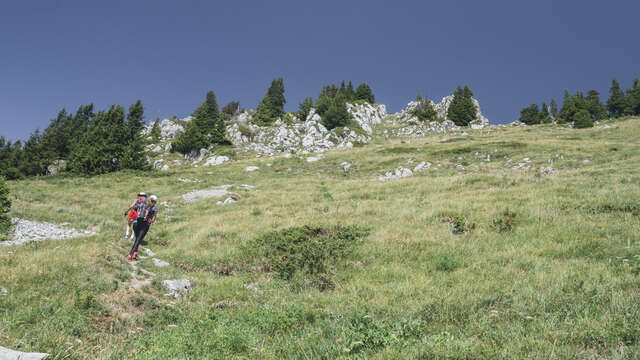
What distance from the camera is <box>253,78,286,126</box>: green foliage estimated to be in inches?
3647

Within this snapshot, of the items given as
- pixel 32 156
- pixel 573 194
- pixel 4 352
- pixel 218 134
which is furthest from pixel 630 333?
pixel 32 156

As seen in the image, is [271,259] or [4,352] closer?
[4,352]

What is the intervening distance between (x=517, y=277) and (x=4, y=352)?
9216 mm

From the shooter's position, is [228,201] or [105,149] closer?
[228,201]

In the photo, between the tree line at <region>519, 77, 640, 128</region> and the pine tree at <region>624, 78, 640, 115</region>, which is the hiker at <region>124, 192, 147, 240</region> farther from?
the pine tree at <region>624, 78, 640, 115</region>

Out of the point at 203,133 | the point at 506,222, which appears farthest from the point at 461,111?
the point at 506,222

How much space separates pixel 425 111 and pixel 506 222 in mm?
101416

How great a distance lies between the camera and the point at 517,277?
6766 mm

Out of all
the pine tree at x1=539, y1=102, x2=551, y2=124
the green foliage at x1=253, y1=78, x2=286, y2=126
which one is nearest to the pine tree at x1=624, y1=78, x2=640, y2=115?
the pine tree at x1=539, y1=102, x2=551, y2=124

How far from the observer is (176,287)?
8422 millimetres

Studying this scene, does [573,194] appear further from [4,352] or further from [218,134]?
[218,134]

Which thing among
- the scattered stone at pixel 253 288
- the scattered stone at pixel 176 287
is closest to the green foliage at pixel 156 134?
the scattered stone at pixel 176 287

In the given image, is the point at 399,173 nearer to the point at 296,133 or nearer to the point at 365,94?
the point at 296,133

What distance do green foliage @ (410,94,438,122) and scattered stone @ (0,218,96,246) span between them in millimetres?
102476
